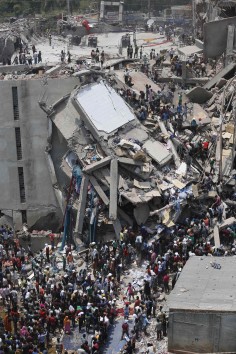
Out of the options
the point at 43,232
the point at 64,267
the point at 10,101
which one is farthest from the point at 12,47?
the point at 64,267

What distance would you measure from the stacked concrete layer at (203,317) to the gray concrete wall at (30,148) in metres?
15.0

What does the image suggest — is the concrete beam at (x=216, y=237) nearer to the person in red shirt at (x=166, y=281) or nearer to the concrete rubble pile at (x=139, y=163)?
the concrete rubble pile at (x=139, y=163)

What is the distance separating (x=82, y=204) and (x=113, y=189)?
1.72 meters

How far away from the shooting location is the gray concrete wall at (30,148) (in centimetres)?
3175

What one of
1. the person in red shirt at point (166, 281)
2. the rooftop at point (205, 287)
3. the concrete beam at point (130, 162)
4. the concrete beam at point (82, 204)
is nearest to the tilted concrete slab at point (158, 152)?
the concrete beam at point (130, 162)

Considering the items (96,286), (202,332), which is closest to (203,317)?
(202,332)

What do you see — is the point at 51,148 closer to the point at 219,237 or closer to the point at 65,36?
the point at 219,237

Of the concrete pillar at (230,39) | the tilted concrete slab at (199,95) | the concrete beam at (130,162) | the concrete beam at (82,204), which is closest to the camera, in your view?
the concrete beam at (130,162)

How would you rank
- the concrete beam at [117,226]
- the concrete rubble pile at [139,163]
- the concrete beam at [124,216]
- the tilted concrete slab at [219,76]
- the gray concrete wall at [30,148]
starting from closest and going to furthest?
the concrete rubble pile at [139,163] → the concrete beam at [117,226] → the concrete beam at [124,216] → the gray concrete wall at [30,148] → the tilted concrete slab at [219,76]

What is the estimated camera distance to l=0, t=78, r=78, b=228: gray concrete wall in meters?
31.8

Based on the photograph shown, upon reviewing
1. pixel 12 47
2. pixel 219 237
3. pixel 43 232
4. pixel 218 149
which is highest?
pixel 12 47

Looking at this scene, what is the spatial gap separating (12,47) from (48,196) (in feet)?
43.3

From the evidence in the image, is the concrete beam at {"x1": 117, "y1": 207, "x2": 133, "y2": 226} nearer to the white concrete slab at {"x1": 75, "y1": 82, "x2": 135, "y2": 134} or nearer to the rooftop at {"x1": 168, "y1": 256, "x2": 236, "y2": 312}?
the white concrete slab at {"x1": 75, "y1": 82, "x2": 135, "y2": 134}

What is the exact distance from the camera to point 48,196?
107ft
